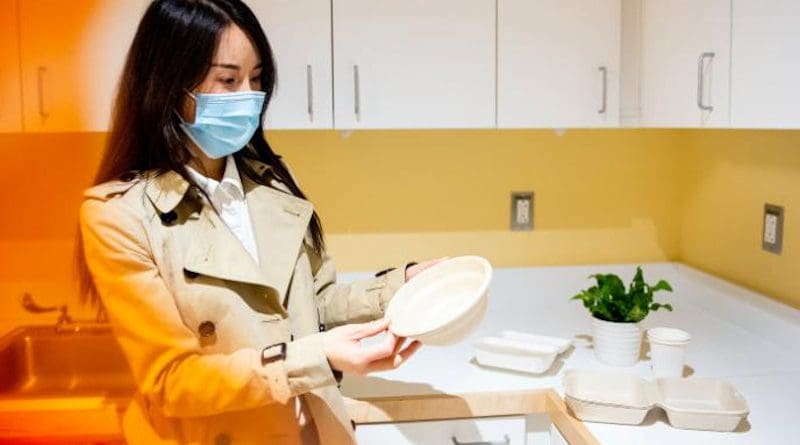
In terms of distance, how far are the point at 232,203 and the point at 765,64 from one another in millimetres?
952

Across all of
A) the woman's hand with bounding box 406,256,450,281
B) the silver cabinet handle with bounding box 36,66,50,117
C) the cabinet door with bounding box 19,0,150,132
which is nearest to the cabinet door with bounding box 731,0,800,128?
the woman's hand with bounding box 406,256,450,281

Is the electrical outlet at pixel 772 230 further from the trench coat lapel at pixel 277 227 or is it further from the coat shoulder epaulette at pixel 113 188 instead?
the coat shoulder epaulette at pixel 113 188

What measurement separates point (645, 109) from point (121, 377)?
1351 mm

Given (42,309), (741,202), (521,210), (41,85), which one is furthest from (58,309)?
(741,202)

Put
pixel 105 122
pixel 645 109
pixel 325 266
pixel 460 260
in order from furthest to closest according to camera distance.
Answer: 1. pixel 645 109
2. pixel 105 122
3. pixel 325 266
4. pixel 460 260

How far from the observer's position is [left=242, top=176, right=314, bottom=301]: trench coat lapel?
48.0 inches

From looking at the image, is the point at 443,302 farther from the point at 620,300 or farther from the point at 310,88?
the point at 310,88

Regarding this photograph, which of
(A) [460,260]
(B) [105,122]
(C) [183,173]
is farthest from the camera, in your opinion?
(B) [105,122]

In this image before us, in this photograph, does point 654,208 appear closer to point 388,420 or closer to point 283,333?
point 388,420

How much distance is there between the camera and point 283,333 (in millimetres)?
1208

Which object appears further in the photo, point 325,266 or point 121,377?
point 121,377

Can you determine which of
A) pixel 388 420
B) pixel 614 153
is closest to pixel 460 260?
pixel 388 420

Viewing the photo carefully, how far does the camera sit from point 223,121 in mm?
1187

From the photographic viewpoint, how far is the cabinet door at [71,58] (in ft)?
5.17
